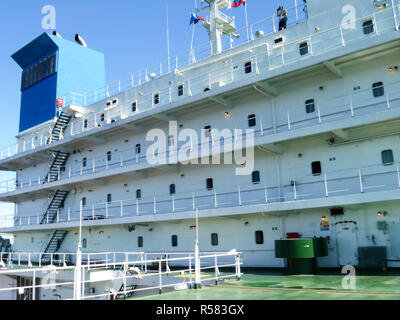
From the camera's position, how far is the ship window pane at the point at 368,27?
13445mm

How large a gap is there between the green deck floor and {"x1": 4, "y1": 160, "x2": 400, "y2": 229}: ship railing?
2987mm

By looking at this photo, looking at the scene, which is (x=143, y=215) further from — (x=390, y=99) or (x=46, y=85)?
(x=46, y=85)

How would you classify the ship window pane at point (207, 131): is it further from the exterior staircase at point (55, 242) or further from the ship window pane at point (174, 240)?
the exterior staircase at point (55, 242)

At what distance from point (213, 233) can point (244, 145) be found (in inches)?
170

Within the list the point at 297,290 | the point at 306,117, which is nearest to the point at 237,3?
the point at 306,117

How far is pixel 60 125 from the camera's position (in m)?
24.8

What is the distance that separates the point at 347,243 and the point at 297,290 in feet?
15.3

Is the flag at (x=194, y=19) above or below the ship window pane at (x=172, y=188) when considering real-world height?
above

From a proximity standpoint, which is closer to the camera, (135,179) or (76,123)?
(135,179)

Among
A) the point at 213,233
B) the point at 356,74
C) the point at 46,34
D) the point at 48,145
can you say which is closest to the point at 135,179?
the point at 213,233

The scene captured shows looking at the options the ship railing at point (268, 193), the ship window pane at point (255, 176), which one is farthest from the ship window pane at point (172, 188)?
the ship window pane at point (255, 176)

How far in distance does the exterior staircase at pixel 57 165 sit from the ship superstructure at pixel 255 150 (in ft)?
0.30

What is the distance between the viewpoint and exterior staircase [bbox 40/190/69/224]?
23953mm

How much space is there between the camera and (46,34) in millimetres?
26609
